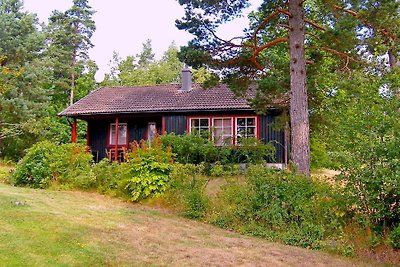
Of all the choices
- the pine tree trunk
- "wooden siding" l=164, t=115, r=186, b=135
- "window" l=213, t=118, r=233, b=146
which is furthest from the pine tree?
the pine tree trunk

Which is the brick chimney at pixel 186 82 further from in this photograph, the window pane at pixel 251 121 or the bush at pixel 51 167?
the bush at pixel 51 167

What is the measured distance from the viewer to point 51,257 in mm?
5160

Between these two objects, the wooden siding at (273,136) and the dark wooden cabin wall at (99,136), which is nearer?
the wooden siding at (273,136)

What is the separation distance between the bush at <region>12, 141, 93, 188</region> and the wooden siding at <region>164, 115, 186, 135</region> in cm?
656

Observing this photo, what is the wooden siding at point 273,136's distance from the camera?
17703 mm

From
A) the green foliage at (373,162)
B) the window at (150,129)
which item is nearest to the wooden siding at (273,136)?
the window at (150,129)

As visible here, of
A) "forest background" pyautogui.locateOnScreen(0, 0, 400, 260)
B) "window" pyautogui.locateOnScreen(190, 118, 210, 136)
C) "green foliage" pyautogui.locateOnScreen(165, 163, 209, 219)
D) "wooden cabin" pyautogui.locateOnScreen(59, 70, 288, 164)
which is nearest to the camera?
"forest background" pyautogui.locateOnScreen(0, 0, 400, 260)

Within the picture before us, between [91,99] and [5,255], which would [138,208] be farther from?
[91,99]

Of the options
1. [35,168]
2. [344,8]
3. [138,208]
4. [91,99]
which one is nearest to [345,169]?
[344,8]

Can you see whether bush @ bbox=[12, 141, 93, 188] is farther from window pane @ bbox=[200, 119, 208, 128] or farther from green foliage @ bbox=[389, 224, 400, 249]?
green foliage @ bbox=[389, 224, 400, 249]

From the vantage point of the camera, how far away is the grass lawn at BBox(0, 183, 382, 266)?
5.34m

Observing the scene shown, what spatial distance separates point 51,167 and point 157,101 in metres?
8.42

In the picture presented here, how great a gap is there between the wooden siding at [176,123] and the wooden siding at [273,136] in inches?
148

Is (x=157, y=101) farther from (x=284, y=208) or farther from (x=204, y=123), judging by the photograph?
(x=284, y=208)
